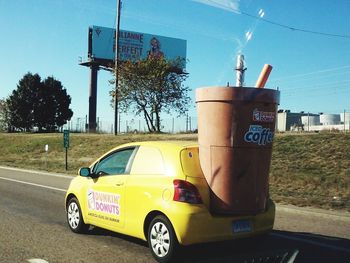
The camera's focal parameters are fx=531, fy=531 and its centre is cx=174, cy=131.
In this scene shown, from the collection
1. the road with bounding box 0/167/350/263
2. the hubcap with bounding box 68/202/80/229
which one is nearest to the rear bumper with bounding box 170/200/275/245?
the road with bounding box 0/167/350/263

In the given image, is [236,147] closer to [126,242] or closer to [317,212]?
[126,242]

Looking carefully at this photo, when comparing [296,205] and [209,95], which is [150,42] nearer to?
[296,205]

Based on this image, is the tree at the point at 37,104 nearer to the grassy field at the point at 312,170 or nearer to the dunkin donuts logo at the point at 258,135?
the grassy field at the point at 312,170

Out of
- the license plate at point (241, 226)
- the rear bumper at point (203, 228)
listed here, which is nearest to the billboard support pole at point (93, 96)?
the license plate at point (241, 226)

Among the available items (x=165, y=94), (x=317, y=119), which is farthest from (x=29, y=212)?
(x=317, y=119)

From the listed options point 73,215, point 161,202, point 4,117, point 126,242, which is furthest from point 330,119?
point 161,202

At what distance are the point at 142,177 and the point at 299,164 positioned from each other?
1124cm

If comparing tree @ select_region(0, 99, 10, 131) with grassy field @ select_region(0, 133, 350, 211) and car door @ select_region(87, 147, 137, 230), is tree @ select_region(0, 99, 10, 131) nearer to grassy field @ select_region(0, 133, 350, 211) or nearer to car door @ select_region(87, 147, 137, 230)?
grassy field @ select_region(0, 133, 350, 211)

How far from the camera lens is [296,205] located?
11.8 m

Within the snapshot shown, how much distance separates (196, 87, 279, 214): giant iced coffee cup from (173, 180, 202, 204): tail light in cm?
21

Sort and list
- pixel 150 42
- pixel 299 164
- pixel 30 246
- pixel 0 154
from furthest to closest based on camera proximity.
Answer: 1. pixel 150 42
2. pixel 0 154
3. pixel 299 164
4. pixel 30 246

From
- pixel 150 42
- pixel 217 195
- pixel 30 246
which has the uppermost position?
pixel 150 42

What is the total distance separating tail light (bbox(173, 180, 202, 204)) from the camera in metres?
6.43

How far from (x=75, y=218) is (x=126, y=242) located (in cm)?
120
